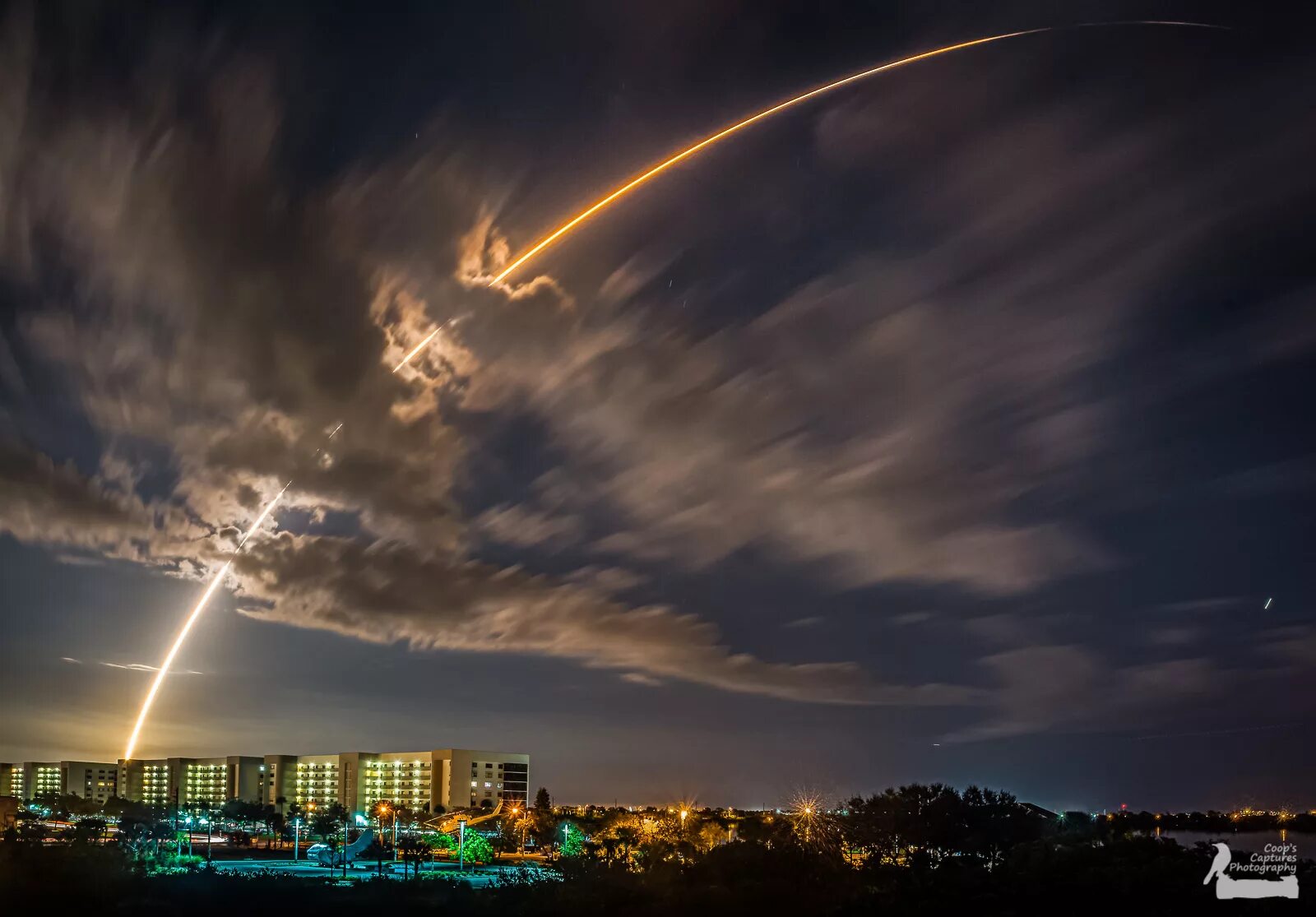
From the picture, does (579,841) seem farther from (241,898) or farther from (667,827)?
(241,898)

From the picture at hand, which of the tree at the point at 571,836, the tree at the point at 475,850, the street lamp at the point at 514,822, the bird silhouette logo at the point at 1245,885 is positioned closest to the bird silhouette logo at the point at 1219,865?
the bird silhouette logo at the point at 1245,885

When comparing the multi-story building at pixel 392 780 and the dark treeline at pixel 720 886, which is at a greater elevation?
the dark treeline at pixel 720 886

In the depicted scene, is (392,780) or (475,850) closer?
(475,850)

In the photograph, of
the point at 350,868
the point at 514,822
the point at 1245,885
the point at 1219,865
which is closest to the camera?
the point at 1245,885

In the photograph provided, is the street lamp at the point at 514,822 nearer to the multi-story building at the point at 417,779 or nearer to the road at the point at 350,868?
the road at the point at 350,868

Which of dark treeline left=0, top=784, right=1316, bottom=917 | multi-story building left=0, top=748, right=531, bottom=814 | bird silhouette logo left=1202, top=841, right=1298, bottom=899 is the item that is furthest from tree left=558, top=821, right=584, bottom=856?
multi-story building left=0, top=748, right=531, bottom=814

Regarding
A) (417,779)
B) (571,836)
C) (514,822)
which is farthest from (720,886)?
(417,779)

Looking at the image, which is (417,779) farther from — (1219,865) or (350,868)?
(1219,865)

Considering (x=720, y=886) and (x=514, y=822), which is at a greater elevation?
(x=720, y=886)
